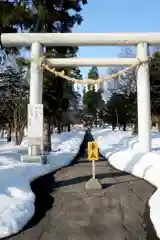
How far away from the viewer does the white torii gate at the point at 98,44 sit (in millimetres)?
13273

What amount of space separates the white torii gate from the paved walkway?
4.73 meters

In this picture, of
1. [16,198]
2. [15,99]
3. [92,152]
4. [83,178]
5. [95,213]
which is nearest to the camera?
[95,213]

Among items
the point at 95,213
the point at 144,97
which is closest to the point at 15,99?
the point at 144,97

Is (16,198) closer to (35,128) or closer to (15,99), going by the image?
(35,128)

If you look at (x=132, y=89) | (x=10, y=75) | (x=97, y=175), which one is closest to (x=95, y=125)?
(x=132, y=89)

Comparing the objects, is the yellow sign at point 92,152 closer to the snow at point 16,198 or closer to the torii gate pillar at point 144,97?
the snow at point 16,198

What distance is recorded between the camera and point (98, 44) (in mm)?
13469

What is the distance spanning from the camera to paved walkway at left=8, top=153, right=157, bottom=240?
4.79 metres

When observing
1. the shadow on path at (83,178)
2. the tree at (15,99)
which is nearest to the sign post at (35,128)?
the shadow on path at (83,178)

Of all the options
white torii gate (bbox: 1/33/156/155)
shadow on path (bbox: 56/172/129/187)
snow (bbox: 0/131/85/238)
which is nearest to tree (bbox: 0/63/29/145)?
white torii gate (bbox: 1/33/156/155)

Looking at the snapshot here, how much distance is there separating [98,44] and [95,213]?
9038 millimetres

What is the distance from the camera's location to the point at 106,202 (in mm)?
6941

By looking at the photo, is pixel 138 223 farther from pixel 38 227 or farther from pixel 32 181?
pixel 32 181

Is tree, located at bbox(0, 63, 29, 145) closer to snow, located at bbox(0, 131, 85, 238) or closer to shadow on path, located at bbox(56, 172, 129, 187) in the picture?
snow, located at bbox(0, 131, 85, 238)
